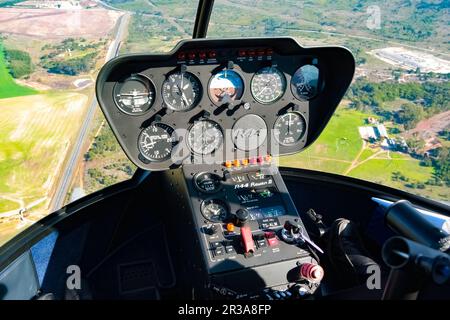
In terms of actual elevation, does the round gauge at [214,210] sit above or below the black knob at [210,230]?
above

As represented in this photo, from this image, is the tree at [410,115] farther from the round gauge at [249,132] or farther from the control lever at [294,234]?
the control lever at [294,234]

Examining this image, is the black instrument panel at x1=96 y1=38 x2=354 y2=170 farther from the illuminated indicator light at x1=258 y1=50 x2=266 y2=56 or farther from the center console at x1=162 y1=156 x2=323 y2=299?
the center console at x1=162 y1=156 x2=323 y2=299

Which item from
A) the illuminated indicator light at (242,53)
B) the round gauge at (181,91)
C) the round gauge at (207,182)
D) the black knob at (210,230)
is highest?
the illuminated indicator light at (242,53)

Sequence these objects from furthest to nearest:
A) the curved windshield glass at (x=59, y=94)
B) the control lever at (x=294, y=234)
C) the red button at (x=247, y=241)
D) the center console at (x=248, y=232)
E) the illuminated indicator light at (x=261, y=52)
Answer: the illuminated indicator light at (x=261, y=52) < the curved windshield glass at (x=59, y=94) < the control lever at (x=294, y=234) < the red button at (x=247, y=241) < the center console at (x=248, y=232)

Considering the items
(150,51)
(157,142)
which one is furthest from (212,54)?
(157,142)

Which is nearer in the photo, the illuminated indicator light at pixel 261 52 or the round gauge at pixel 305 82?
the illuminated indicator light at pixel 261 52

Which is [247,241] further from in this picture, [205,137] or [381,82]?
[381,82]

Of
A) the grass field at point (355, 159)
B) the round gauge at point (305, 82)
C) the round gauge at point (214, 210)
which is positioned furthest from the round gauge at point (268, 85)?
the round gauge at point (214, 210)
